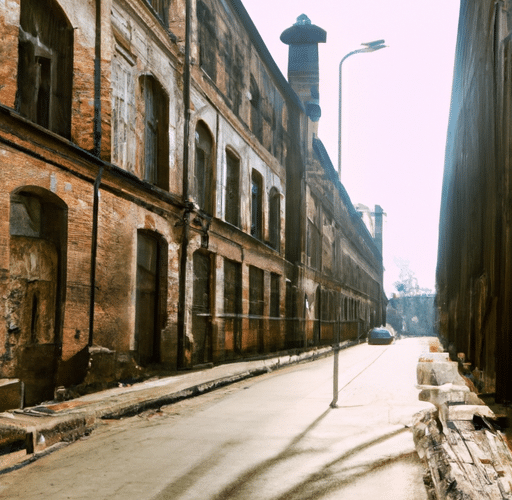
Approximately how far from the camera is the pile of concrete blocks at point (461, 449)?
3793 mm

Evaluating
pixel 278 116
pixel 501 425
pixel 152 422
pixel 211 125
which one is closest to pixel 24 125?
pixel 152 422

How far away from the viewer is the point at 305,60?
29.2m

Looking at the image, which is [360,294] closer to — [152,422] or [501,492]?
[152,422]

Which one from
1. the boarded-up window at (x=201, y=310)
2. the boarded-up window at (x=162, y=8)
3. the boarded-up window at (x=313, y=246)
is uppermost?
the boarded-up window at (x=162, y=8)

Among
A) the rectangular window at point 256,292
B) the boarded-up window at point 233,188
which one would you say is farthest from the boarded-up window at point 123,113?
the rectangular window at point 256,292

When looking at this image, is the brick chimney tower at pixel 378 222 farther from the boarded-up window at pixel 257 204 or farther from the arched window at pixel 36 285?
the arched window at pixel 36 285

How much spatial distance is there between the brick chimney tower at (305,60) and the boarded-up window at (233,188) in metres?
11.7

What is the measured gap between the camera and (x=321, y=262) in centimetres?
2836

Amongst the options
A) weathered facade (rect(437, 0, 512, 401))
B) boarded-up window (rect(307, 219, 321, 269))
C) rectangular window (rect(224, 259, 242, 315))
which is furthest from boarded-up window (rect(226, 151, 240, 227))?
weathered facade (rect(437, 0, 512, 401))

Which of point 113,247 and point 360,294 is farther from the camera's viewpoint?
point 360,294

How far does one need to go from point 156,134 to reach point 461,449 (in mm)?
9414

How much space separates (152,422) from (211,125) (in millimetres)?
9107

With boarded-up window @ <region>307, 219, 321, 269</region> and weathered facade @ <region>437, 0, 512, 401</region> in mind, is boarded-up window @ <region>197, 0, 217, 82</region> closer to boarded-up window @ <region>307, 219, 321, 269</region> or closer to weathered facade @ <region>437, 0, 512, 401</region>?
weathered facade @ <region>437, 0, 512, 401</region>

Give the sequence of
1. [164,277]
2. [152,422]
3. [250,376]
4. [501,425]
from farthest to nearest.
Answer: [250,376], [164,277], [152,422], [501,425]
